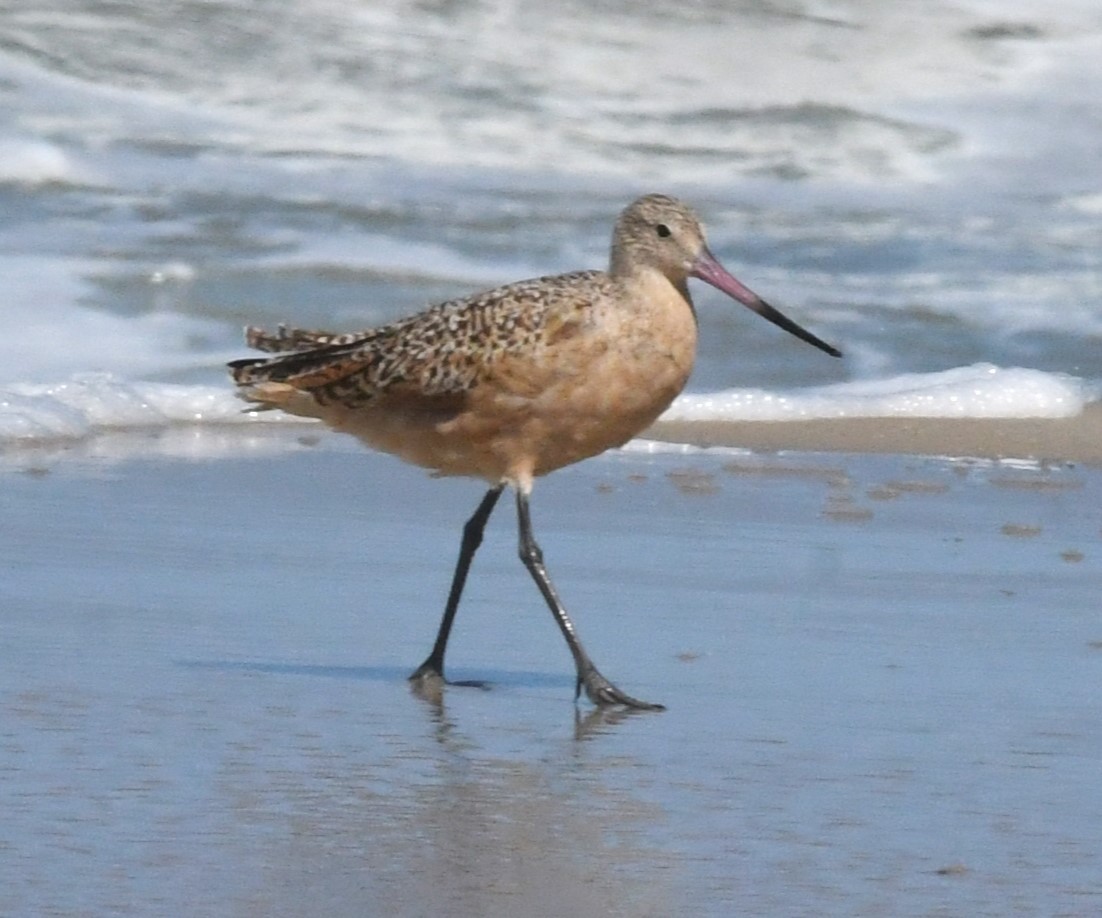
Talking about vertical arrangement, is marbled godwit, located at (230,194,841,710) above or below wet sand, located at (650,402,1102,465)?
above

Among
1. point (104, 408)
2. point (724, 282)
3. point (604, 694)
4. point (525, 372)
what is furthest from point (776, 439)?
point (604, 694)

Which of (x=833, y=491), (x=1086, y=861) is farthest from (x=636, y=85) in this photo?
(x=1086, y=861)

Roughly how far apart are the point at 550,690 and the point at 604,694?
0.26 meters

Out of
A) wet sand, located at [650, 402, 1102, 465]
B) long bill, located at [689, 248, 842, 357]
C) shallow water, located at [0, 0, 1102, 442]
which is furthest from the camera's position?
shallow water, located at [0, 0, 1102, 442]

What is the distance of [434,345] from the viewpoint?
19.5 feet

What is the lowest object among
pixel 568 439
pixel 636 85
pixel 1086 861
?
pixel 1086 861

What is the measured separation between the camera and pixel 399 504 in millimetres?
7469

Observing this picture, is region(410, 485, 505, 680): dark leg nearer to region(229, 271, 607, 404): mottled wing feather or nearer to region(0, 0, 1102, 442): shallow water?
region(229, 271, 607, 404): mottled wing feather

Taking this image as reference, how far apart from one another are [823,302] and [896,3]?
21.3 feet

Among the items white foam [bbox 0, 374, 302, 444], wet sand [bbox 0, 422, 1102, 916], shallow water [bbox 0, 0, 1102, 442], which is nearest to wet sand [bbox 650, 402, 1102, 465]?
wet sand [bbox 0, 422, 1102, 916]

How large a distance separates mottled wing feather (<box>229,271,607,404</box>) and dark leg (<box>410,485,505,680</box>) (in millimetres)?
304

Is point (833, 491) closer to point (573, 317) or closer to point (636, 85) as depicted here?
point (573, 317)

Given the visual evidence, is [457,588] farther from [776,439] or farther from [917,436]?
[917,436]

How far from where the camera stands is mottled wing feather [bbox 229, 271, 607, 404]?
578 cm
